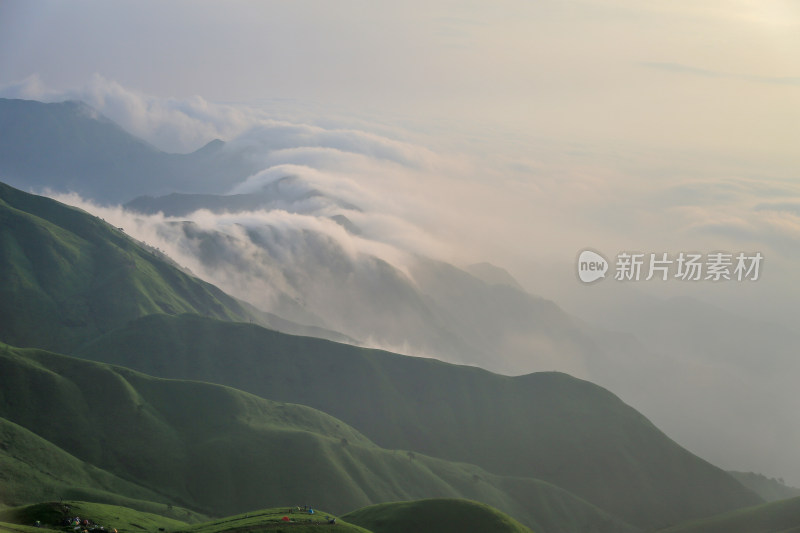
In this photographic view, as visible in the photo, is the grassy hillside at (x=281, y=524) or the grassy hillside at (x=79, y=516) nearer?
the grassy hillside at (x=281, y=524)

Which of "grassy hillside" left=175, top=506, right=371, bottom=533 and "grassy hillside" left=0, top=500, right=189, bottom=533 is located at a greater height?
"grassy hillside" left=175, top=506, right=371, bottom=533

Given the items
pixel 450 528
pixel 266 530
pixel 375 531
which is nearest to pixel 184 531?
pixel 266 530

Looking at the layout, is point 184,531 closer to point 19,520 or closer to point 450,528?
point 19,520

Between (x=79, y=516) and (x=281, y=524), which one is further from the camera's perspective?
(x=79, y=516)

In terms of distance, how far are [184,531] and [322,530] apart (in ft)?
109

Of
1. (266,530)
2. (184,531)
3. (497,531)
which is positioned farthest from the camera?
(497,531)

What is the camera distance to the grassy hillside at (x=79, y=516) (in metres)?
158

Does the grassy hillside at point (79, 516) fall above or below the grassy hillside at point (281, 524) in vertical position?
below

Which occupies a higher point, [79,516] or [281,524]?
[281,524]

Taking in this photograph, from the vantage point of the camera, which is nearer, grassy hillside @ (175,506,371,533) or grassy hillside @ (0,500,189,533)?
grassy hillside @ (175,506,371,533)

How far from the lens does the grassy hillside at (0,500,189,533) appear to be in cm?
15750

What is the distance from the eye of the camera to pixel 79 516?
541 ft

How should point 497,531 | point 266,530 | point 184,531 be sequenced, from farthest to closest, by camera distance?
point 497,531
point 184,531
point 266,530

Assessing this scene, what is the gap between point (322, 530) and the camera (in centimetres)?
16288
